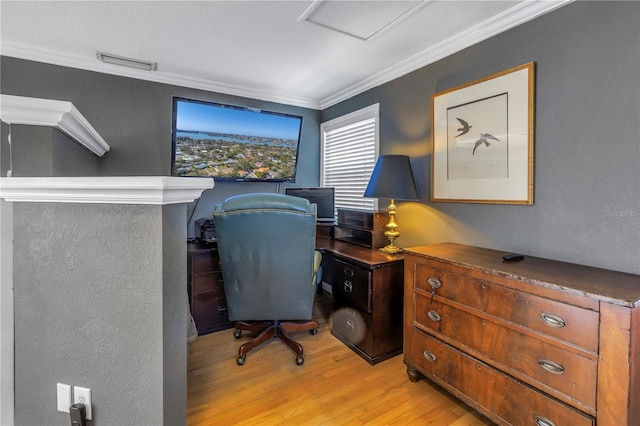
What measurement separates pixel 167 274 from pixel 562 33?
2.31m

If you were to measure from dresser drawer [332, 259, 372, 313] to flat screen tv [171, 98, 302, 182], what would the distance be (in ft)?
4.81

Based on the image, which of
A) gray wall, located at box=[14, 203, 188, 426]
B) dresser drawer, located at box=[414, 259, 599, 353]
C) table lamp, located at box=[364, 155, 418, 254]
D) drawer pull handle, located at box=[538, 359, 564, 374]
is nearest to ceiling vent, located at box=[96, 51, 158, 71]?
gray wall, located at box=[14, 203, 188, 426]

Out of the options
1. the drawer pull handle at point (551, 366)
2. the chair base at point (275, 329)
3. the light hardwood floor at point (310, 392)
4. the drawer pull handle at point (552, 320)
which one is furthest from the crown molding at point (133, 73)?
the drawer pull handle at point (551, 366)

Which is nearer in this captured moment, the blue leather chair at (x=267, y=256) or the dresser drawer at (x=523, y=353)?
the dresser drawer at (x=523, y=353)

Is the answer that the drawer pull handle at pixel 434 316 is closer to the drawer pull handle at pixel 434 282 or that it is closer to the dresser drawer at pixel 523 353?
the dresser drawer at pixel 523 353

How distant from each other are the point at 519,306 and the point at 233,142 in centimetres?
277

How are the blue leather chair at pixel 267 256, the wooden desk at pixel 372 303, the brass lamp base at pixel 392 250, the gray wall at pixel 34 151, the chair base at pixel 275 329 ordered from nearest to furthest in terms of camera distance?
1. the gray wall at pixel 34 151
2. the blue leather chair at pixel 267 256
3. the wooden desk at pixel 372 303
4. the chair base at pixel 275 329
5. the brass lamp base at pixel 392 250

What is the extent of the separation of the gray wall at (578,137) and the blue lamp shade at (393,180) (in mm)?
424

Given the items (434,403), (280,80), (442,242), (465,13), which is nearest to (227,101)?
Result: (280,80)

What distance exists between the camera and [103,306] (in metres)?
1.06

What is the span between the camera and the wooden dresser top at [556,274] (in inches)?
44.6

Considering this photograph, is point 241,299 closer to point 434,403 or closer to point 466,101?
point 434,403

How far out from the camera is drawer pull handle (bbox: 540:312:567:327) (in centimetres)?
121

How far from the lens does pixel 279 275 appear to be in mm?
2041
